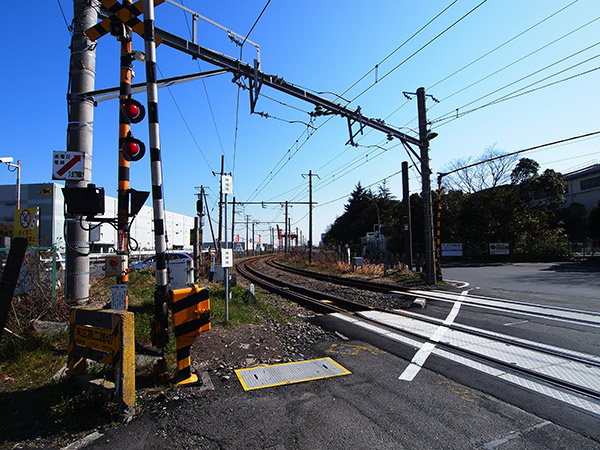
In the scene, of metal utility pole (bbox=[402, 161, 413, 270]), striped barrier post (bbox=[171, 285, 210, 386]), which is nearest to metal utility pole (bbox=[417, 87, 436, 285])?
metal utility pole (bbox=[402, 161, 413, 270])

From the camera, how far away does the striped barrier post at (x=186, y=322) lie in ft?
13.7

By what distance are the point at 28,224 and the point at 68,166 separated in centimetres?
218

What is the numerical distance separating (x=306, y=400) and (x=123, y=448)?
1.79 meters

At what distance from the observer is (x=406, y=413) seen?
3.49 m

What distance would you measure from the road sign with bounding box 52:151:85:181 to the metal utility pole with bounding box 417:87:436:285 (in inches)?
477

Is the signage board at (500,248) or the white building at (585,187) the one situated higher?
the white building at (585,187)

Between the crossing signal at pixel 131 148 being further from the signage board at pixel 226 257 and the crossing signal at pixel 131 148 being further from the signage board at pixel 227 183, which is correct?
the signage board at pixel 227 183

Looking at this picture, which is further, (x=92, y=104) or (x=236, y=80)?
(x=236, y=80)

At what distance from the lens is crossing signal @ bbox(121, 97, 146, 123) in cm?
477

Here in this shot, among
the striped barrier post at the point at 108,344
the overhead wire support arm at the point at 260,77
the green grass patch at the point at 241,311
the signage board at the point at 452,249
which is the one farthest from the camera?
the signage board at the point at 452,249

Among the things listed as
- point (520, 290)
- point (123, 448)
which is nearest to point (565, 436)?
point (123, 448)

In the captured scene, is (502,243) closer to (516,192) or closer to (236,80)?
(516,192)

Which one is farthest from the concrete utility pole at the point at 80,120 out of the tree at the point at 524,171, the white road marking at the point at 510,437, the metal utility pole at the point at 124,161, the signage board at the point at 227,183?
the tree at the point at 524,171

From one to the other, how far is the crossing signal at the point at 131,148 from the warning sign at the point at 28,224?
357 cm
